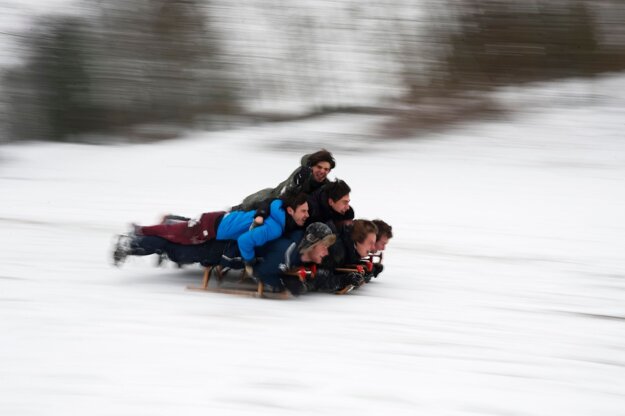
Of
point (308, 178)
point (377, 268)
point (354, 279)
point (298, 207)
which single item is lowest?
point (354, 279)

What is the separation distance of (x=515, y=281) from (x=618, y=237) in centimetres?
274

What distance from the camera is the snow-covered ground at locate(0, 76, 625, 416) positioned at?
477 cm

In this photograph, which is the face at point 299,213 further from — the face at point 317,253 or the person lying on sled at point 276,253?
the face at point 317,253

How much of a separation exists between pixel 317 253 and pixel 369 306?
570 mm

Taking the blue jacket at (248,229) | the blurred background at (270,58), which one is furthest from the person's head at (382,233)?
the blurred background at (270,58)

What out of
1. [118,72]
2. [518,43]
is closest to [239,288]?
[518,43]

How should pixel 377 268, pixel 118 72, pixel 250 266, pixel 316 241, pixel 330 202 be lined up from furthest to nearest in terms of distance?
pixel 118 72, pixel 377 268, pixel 330 202, pixel 250 266, pixel 316 241

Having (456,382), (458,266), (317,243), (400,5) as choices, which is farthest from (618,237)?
(400,5)

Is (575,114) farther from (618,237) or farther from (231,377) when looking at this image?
(231,377)

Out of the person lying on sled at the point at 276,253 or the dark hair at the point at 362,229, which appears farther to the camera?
the dark hair at the point at 362,229

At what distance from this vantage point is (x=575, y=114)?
16.4 meters

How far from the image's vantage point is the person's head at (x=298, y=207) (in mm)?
6824

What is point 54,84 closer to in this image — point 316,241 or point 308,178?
point 308,178

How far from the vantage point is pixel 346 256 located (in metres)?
7.13
